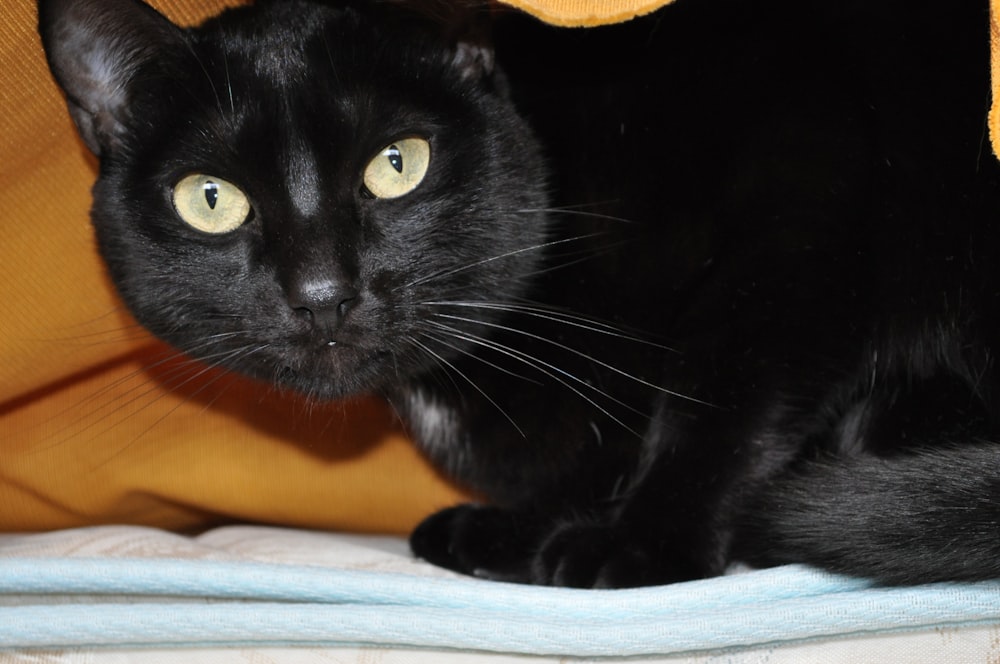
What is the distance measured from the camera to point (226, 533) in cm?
143

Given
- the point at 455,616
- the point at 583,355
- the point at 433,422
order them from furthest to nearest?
the point at 433,422 < the point at 583,355 < the point at 455,616

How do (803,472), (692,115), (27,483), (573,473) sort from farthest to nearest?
1. (27,483)
2. (573,473)
3. (692,115)
4. (803,472)

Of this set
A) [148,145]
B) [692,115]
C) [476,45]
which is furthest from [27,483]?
[692,115]

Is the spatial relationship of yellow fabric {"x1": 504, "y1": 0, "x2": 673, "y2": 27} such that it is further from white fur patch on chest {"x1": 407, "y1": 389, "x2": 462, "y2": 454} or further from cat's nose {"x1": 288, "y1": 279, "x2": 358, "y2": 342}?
white fur patch on chest {"x1": 407, "y1": 389, "x2": 462, "y2": 454}

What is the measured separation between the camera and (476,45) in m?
1.23

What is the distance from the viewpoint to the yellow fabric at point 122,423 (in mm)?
1315

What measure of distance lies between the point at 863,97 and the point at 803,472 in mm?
431

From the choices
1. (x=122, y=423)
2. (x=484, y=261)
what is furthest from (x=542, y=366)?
(x=122, y=423)

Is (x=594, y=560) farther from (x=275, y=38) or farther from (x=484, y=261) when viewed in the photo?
(x=275, y=38)

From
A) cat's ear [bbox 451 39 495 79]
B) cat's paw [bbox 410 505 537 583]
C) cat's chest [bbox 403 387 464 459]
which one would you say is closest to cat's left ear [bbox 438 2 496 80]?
cat's ear [bbox 451 39 495 79]

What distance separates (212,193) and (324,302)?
20cm

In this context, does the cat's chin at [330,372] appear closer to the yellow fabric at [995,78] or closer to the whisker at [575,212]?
the whisker at [575,212]

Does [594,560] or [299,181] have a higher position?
[299,181]

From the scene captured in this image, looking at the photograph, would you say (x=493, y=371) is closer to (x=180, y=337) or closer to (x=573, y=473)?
(x=573, y=473)
